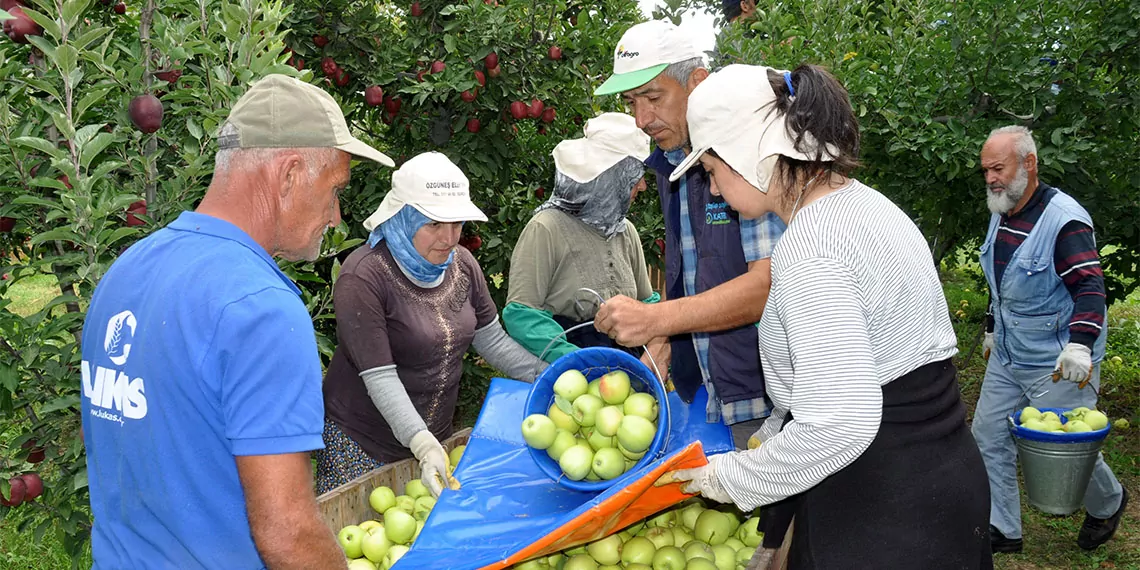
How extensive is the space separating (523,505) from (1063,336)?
3413 mm

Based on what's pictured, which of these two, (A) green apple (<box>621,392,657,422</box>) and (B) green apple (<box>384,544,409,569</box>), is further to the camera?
(B) green apple (<box>384,544,409,569</box>)

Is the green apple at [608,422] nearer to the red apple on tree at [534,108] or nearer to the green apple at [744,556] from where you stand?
the green apple at [744,556]

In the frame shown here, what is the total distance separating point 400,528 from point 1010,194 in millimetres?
3634

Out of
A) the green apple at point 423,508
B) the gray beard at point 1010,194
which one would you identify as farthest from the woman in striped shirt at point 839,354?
the gray beard at point 1010,194

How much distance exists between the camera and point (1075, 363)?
4.28 metres

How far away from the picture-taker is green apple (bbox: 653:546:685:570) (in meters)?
2.47

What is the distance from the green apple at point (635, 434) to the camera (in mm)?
2318

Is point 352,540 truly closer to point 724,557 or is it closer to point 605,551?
point 605,551

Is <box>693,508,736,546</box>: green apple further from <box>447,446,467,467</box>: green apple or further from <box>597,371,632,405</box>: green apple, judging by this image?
<box>447,446,467,467</box>: green apple

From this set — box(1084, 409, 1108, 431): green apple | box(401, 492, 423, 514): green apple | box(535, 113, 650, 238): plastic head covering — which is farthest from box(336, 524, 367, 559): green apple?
box(1084, 409, 1108, 431): green apple

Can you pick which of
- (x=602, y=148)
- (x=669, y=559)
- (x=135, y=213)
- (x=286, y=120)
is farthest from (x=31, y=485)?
(x=602, y=148)

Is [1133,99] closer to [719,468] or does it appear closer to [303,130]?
[719,468]

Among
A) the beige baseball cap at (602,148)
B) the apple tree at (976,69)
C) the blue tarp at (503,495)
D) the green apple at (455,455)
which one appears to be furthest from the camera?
the apple tree at (976,69)

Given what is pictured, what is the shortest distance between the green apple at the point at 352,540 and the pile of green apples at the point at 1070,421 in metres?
3.17
